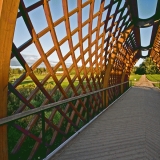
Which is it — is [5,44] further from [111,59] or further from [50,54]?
[111,59]

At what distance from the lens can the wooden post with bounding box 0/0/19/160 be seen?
1.76 m

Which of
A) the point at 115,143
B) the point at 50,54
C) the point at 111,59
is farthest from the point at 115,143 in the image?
the point at 111,59

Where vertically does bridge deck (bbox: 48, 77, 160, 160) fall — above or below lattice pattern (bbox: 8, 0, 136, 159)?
below

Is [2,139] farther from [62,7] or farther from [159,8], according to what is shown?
[159,8]

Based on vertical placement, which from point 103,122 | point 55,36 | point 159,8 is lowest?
point 103,122

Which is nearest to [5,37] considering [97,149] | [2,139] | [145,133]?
[2,139]

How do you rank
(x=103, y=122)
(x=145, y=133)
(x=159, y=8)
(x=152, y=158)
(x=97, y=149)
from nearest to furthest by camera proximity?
(x=152, y=158), (x=97, y=149), (x=145, y=133), (x=103, y=122), (x=159, y=8)

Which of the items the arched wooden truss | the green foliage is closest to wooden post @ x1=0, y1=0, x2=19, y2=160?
the arched wooden truss

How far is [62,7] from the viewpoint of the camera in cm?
329

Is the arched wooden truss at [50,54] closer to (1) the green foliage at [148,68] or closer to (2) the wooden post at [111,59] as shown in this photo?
(2) the wooden post at [111,59]

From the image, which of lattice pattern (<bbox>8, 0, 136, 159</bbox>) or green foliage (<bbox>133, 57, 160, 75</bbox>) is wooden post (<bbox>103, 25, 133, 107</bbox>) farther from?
green foliage (<bbox>133, 57, 160, 75</bbox>)

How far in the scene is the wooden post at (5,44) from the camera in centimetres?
176

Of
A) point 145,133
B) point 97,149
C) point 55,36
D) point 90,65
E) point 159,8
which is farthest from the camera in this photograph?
point 159,8

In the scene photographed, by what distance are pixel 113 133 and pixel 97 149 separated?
0.89 m
